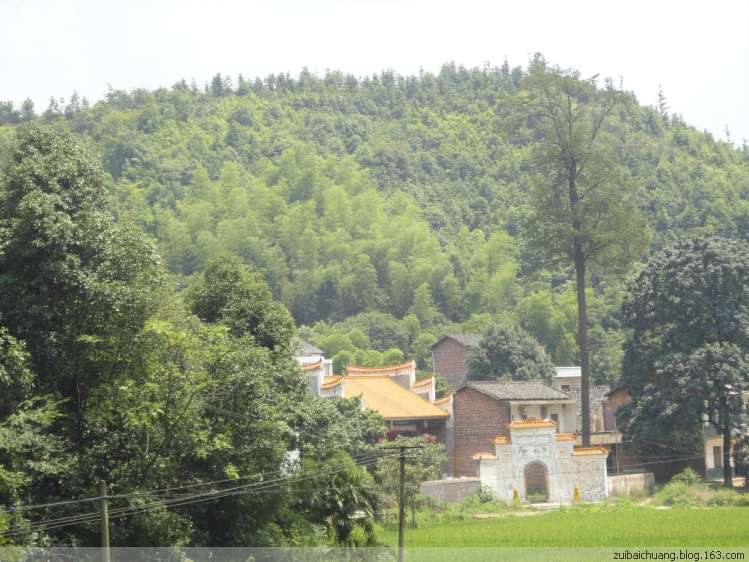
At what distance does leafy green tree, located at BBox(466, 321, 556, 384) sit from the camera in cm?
5531

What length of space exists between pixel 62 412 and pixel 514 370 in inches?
1481

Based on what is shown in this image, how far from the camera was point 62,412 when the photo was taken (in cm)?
2055

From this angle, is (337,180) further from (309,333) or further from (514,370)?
(514,370)

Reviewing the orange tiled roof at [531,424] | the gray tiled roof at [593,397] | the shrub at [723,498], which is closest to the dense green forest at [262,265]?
the orange tiled roof at [531,424]

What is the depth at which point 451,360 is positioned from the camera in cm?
6272

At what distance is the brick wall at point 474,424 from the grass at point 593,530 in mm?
7661

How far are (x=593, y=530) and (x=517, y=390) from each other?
1397 centimetres

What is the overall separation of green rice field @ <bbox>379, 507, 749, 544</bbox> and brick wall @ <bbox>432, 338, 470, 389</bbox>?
30056mm

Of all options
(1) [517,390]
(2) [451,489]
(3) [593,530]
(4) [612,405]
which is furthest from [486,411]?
(3) [593,530]

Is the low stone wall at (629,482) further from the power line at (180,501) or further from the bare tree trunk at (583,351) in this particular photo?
the power line at (180,501)

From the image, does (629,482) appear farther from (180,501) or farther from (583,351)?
(180,501)

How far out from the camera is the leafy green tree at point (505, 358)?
2177 inches

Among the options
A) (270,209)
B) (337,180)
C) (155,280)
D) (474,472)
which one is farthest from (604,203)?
(337,180)

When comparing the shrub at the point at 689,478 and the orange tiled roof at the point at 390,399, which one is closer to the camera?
the shrub at the point at 689,478
